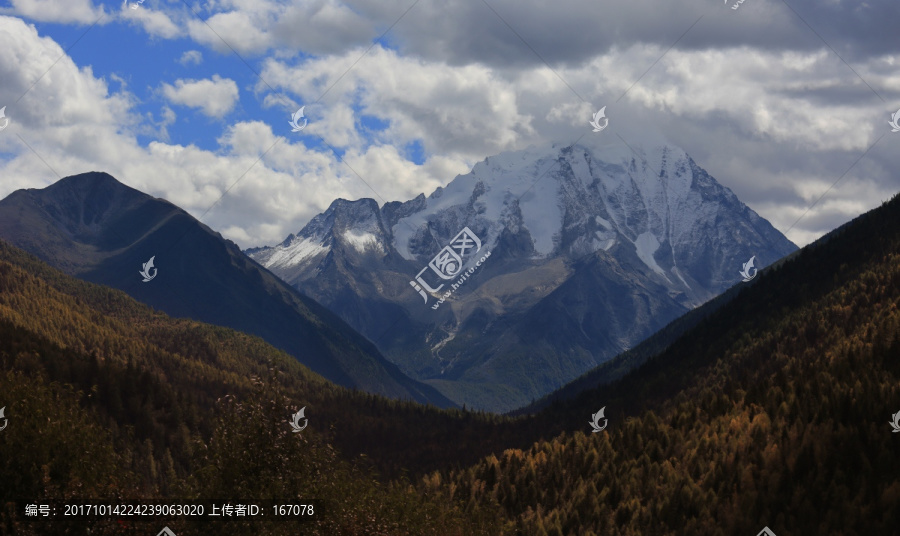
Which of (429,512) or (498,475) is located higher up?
(498,475)

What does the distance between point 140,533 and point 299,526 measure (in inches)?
352

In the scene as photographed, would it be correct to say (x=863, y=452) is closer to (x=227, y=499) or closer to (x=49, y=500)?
(x=227, y=499)

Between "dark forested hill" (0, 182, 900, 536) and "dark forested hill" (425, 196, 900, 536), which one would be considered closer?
"dark forested hill" (0, 182, 900, 536)

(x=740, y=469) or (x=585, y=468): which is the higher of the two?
(x=585, y=468)

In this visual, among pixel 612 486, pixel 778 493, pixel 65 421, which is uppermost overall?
pixel 65 421

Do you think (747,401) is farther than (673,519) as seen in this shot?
Yes

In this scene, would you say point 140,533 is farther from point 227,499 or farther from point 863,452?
point 863,452

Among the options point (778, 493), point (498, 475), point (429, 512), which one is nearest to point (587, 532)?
point (778, 493)

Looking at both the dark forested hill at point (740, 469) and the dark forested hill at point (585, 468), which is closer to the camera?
the dark forested hill at point (585, 468)

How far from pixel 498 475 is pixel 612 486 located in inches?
974

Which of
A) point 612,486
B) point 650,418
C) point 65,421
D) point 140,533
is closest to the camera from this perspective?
point 140,533

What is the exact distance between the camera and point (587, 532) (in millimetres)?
91500

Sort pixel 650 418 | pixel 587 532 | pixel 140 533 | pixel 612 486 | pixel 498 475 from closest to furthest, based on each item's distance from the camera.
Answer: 1. pixel 140 533
2. pixel 587 532
3. pixel 612 486
4. pixel 498 475
5. pixel 650 418

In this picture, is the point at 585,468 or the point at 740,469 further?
the point at 585,468
